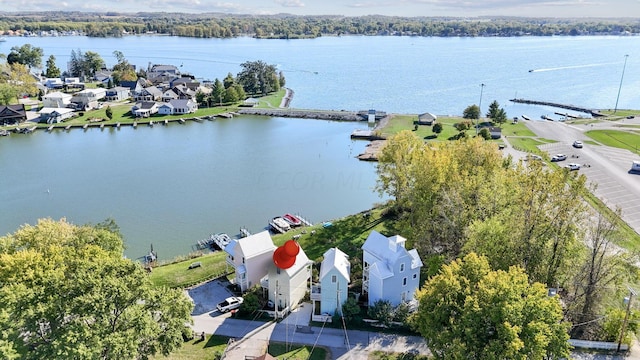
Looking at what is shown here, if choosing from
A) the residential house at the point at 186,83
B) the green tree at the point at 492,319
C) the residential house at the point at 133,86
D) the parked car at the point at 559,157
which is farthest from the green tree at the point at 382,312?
the residential house at the point at 133,86

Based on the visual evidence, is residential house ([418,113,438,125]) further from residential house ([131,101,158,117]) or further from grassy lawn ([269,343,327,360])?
grassy lawn ([269,343,327,360])

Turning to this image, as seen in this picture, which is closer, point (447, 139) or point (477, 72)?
point (447, 139)

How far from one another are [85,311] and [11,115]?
212 feet

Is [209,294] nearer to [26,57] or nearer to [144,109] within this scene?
[144,109]

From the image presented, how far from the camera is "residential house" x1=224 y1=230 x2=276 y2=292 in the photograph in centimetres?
2552

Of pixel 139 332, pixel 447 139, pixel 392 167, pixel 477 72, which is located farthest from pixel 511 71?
pixel 139 332

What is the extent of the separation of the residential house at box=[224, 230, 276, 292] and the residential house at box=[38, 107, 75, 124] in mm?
56865

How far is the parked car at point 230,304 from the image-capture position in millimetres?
24031

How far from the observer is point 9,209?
127 ft

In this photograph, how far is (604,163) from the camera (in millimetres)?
46469

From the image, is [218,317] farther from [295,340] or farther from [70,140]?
[70,140]

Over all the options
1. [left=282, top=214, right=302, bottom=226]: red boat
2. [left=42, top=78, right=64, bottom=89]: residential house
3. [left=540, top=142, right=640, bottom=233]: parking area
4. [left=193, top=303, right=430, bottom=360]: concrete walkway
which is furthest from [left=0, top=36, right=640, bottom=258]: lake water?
[left=42, top=78, right=64, bottom=89]: residential house

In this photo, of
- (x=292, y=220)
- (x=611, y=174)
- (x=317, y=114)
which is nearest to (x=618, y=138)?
(x=611, y=174)

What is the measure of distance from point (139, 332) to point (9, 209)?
29703 mm
